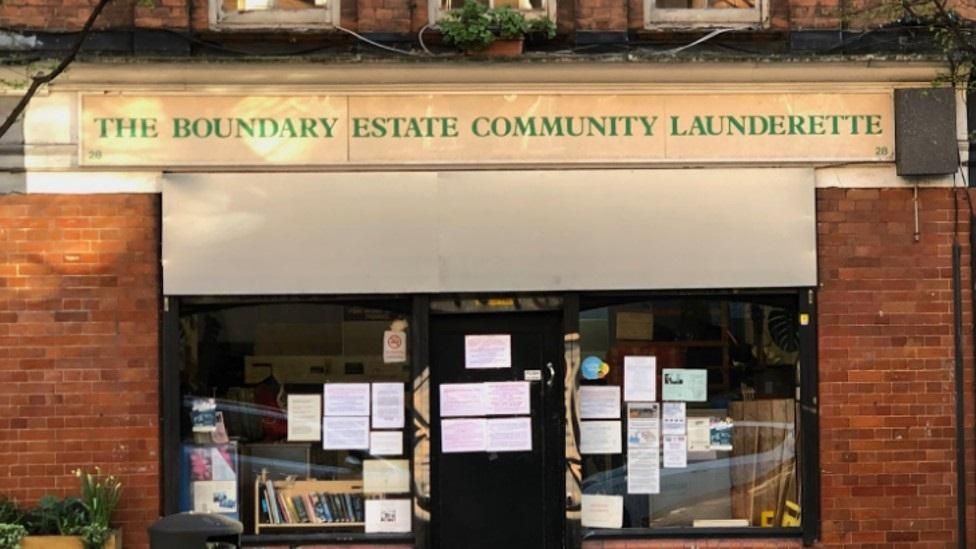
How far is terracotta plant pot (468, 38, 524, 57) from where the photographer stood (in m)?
8.75

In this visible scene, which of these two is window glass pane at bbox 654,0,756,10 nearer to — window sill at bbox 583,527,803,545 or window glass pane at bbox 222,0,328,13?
window glass pane at bbox 222,0,328,13

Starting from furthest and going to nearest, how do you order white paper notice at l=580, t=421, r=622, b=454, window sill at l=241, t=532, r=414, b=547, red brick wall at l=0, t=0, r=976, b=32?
1. white paper notice at l=580, t=421, r=622, b=454
2. window sill at l=241, t=532, r=414, b=547
3. red brick wall at l=0, t=0, r=976, b=32

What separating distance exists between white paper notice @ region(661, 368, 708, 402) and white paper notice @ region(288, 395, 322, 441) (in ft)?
8.15

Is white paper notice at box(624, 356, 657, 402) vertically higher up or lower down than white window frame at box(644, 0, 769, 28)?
lower down

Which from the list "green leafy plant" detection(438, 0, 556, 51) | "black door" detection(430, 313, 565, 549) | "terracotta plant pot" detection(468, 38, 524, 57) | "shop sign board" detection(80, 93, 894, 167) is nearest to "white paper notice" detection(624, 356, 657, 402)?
"black door" detection(430, 313, 565, 549)

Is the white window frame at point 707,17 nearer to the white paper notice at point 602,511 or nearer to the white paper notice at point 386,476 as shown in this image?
the white paper notice at point 602,511

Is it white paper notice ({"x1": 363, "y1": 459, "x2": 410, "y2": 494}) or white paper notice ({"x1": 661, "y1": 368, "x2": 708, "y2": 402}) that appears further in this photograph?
white paper notice ({"x1": 661, "y1": 368, "x2": 708, "y2": 402})

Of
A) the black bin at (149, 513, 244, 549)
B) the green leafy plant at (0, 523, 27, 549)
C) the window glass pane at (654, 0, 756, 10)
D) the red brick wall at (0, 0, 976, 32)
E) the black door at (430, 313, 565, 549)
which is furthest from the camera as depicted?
the window glass pane at (654, 0, 756, 10)

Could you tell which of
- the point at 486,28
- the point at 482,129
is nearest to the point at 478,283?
the point at 482,129

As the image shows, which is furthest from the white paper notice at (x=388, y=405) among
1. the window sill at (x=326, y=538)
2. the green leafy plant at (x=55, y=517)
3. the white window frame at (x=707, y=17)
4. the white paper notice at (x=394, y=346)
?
the white window frame at (x=707, y=17)

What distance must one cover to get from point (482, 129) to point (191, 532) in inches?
158

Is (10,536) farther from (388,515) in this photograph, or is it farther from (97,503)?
(388,515)

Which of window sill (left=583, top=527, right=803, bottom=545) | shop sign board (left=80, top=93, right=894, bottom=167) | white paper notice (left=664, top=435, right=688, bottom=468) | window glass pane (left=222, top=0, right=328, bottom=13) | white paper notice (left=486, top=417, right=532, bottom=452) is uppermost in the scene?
window glass pane (left=222, top=0, right=328, bottom=13)

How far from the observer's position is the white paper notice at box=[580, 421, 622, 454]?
903cm
